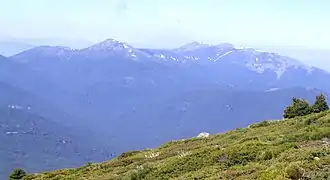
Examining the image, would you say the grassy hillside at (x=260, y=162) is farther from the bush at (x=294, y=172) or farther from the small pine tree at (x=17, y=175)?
the small pine tree at (x=17, y=175)

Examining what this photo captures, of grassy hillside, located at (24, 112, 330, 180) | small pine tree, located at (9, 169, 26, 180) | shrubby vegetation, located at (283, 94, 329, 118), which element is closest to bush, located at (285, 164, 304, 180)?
grassy hillside, located at (24, 112, 330, 180)

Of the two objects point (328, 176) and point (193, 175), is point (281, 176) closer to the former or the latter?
point (328, 176)

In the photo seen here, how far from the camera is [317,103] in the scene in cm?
5175

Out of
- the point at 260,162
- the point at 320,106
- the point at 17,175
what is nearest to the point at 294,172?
the point at 260,162

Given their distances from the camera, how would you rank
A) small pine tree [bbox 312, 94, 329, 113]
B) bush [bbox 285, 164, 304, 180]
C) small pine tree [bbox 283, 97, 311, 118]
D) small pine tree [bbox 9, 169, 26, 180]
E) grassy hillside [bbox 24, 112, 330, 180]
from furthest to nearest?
small pine tree [bbox 312, 94, 329, 113], small pine tree [bbox 283, 97, 311, 118], small pine tree [bbox 9, 169, 26, 180], grassy hillside [bbox 24, 112, 330, 180], bush [bbox 285, 164, 304, 180]

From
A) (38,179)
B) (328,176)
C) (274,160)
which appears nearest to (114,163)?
(38,179)

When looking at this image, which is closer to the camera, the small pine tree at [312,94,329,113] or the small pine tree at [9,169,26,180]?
the small pine tree at [9,169,26,180]

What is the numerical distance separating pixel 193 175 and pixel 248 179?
435 centimetres

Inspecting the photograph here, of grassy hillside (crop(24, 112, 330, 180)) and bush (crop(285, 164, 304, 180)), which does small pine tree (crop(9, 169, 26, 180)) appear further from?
bush (crop(285, 164, 304, 180))

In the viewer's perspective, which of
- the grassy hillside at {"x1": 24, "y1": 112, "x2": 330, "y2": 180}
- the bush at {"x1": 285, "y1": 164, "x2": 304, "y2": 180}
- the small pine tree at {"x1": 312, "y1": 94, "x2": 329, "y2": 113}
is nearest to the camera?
the bush at {"x1": 285, "y1": 164, "x2": 304, "y2": 180}

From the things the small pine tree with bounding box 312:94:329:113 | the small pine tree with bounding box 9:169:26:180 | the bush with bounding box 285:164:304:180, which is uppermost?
the small pine tree with bounding box 9:169:26:180

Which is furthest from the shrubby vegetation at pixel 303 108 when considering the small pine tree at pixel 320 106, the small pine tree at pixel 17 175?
the small pine tree at pixel 17 175

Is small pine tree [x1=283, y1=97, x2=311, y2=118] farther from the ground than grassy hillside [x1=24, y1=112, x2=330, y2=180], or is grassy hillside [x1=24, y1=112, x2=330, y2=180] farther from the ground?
small pine tree [x1=283, y1=97, x2=311, y2=118]

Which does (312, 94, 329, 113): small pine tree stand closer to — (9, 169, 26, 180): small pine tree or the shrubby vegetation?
the shrubby vegetation
